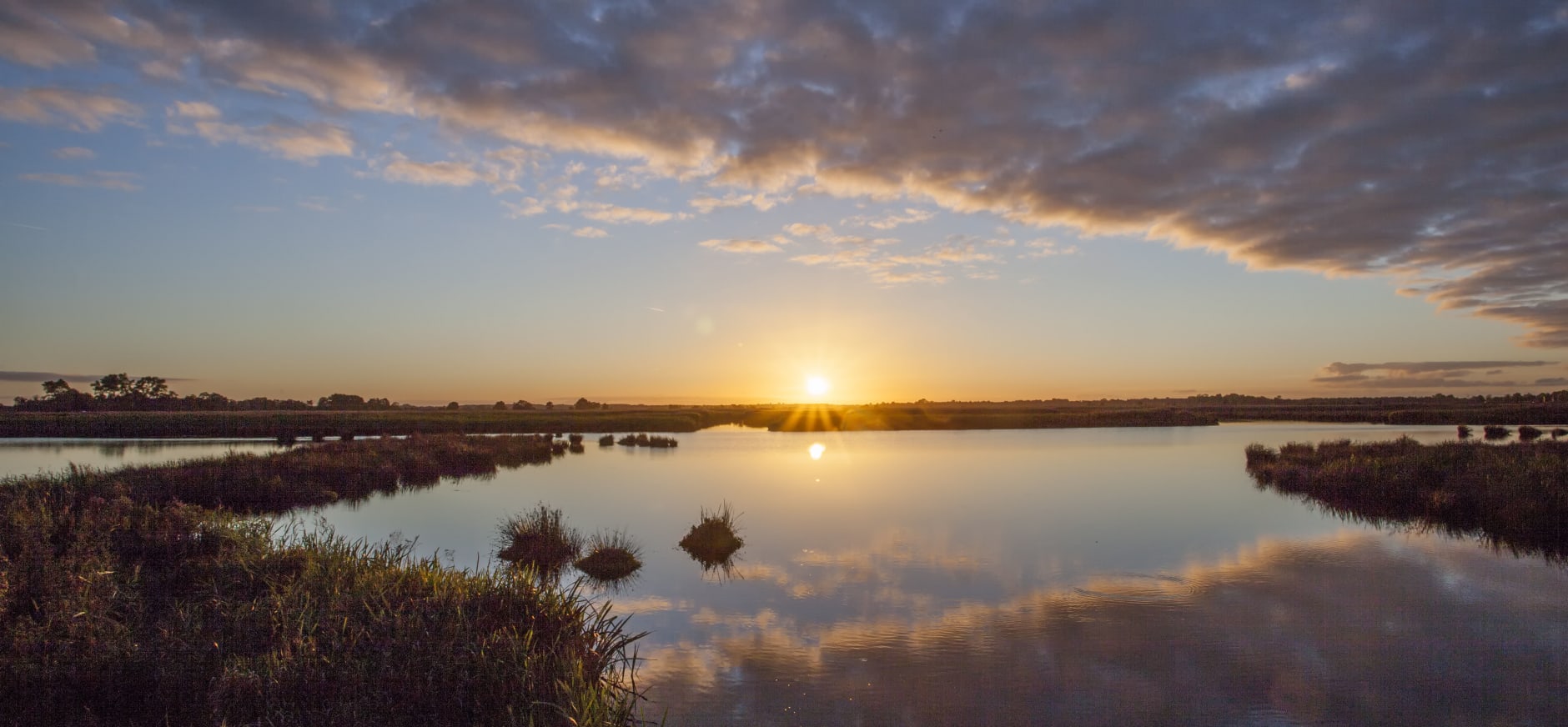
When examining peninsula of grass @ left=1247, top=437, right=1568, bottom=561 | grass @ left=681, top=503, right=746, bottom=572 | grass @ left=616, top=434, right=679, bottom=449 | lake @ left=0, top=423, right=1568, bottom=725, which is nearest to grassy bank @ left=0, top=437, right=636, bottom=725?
lake @ left=0, top=423, right=1568, bottom=725

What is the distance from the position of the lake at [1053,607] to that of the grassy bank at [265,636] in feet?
6.17

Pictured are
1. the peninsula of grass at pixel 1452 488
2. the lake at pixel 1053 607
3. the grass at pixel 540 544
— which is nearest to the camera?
the lake at pixel 1053 607

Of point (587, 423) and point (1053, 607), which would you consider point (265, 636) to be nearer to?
point (1053, 607)

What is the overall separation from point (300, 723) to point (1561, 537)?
26.7 meters

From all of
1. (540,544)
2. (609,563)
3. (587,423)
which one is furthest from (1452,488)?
(587,423)

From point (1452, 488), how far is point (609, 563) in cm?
2566

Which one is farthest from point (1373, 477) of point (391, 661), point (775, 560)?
point (391, 661)

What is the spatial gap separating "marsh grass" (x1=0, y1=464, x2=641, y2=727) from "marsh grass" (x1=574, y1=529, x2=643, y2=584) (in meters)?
4.76

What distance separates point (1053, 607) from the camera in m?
13.7

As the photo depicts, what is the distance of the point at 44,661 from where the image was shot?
8.11 m

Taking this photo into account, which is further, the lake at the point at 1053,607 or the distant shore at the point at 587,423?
the distant shore at the point at 587,423

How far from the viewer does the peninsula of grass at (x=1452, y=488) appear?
2017 centimetres

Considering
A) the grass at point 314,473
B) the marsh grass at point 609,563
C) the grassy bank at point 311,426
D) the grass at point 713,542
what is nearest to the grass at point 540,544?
the marsh grass at point 609,563

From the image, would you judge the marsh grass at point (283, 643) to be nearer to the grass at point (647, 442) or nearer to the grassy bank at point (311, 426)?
the grass at point (647, 442)
